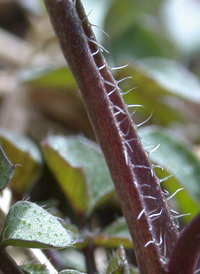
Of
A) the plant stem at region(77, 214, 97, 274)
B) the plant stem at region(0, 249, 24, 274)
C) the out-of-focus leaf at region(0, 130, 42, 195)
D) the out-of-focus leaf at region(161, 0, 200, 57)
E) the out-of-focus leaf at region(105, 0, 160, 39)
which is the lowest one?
the out-of-focus leaf at region(161, 0, 200, 57)

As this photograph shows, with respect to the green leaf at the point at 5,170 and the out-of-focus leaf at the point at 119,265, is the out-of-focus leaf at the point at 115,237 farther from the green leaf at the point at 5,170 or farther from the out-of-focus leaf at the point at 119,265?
the green leaf at the point at 5,170

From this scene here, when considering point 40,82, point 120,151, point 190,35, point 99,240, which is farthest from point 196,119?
point 120,151

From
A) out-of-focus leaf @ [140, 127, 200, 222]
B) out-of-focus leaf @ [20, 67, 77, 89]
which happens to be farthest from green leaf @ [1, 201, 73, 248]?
out-of-focus leaf @ [20, 67, 77, 89]

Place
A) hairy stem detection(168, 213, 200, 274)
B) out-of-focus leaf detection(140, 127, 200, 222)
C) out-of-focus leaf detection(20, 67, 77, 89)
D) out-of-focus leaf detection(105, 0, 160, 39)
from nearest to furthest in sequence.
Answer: hairy stem detection(168, 213, 200, 274)
out-of-focus leaf detection(140, 127, 200, 222)
out-of-focus leaf detection(20, 67, 77, 89)
out-of-focus leaf detection(105, 0, 160, 39)

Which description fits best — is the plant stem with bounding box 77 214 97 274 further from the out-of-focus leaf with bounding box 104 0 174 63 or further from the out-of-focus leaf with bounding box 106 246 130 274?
the out-of-focus leaf with bounding box 104 0 174 63

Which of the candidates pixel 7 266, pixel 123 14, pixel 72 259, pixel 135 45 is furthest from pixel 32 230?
pixel 123 14

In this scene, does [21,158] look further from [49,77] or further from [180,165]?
[49,77]
